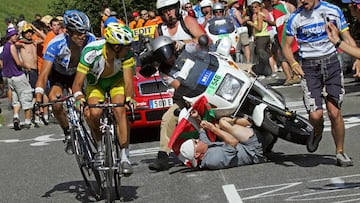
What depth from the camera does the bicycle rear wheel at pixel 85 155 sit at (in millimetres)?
9180

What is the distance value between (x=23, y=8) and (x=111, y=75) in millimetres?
48002

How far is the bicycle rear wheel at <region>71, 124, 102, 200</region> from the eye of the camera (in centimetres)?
918

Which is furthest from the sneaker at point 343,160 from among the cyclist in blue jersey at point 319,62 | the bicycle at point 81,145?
the bicycle at point 81,145

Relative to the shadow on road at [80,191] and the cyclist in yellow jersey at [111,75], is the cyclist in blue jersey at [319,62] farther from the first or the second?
the shadow on road at [80,191]

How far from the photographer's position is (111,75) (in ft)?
30.3

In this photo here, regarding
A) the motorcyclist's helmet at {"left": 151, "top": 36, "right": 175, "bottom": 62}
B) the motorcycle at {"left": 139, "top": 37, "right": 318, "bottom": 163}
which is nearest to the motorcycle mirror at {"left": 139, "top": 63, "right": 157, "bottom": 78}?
the motorcyclist's helmet at {"left": 151, "top": 36, "right": 175, "bottom": 62}

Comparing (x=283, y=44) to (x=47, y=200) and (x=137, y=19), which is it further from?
(x=137, y=19)

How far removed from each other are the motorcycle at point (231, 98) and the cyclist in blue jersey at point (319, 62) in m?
0.45

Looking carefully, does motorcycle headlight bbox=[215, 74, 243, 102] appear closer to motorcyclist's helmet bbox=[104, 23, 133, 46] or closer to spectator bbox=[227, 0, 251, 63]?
motorcyclist's helmet bbox=[104, 23, 133, 46]

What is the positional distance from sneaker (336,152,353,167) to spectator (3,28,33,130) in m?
9.58

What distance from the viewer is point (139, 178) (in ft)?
33.9

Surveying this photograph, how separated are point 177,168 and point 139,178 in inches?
24.8

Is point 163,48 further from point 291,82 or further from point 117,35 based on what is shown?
point 291,82

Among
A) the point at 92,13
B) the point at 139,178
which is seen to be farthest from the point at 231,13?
the point at 139,178
